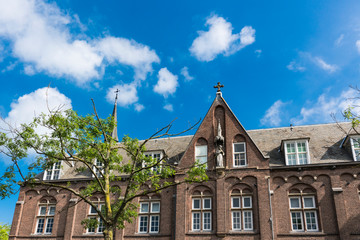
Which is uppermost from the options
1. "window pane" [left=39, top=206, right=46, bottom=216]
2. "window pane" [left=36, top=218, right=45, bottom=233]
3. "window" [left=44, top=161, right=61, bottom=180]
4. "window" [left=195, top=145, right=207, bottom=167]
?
"window" [left=195, top=145, right=207, bottom=167]

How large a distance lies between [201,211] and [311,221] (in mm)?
7316

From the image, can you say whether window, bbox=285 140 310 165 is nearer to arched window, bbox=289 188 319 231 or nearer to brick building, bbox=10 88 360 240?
brick building, bbox=10 88 360 240

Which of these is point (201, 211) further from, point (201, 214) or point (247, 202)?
point (247, 202)

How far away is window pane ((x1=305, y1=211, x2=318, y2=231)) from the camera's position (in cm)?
2159

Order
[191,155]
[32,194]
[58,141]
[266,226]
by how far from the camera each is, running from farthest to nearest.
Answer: [32,194] < [191,155] < [266,226] < [58,141]

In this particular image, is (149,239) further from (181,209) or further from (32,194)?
(32,194)

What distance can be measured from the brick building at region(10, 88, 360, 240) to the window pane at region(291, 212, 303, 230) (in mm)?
62

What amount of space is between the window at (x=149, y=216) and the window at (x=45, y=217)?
7549mm

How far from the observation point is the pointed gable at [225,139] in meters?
24.3

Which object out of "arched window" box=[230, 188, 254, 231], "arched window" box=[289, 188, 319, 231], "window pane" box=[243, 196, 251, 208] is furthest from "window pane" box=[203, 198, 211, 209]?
"arched window" box=[289, 188, 319, 231]

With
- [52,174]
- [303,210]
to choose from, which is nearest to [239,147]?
[303,210]

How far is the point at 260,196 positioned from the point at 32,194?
1862cm

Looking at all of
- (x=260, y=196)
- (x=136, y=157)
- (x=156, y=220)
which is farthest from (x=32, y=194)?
(x=260, y=196)

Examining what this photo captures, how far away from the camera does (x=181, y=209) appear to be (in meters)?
23.7
